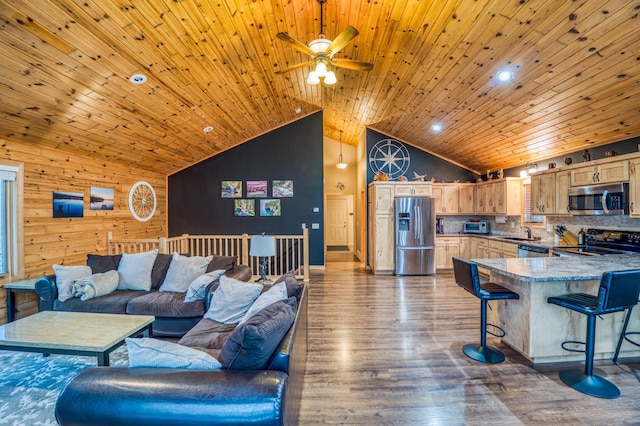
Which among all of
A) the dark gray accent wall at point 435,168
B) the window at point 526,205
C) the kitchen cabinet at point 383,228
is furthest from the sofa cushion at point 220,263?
the window at point 526,205

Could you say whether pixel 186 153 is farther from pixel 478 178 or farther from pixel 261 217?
pixel 478 178

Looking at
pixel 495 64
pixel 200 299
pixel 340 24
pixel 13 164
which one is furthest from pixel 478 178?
pixel 13 164

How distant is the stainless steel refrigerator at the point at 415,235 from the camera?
662cm

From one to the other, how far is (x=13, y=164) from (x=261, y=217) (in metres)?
4.48

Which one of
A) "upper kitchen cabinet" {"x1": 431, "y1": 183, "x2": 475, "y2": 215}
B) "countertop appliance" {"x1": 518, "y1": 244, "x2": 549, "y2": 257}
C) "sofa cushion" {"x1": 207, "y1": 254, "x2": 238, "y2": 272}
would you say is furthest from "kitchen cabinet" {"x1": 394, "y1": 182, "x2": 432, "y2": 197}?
"sofa cushion" {"x1": 207, "y1": 254, "x2": 238, "y2": 272}

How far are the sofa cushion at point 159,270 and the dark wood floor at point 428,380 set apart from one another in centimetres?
204

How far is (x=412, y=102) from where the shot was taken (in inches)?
207

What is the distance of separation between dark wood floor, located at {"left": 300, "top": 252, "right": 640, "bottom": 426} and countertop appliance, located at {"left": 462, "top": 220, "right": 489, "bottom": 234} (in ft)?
10.3

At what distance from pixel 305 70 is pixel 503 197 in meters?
4.56

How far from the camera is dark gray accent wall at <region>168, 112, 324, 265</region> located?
7.55 metres

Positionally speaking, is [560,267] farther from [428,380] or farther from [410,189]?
[410,189]

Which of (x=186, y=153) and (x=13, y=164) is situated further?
(x=186, y=153)

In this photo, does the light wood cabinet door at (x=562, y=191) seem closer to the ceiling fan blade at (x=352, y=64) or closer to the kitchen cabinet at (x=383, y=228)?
the kitchen cabinet at (x=383, y=228)

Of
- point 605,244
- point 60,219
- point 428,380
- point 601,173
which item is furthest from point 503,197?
point 60,219
